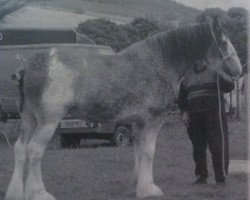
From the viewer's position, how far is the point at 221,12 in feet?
22.6

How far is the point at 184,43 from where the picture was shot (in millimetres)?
6582

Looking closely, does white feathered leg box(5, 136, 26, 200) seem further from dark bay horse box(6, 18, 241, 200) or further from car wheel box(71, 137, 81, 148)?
car wheel box(71, 137, 81, 148)

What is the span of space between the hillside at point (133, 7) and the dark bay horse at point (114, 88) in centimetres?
87

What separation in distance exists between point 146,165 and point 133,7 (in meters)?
2.04

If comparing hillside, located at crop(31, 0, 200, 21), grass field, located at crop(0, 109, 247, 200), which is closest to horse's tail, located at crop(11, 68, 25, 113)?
grass field, located at crop(0, 109, 247, 200)

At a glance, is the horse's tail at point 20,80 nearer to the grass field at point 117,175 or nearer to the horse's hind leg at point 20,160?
the horse's hind leg at point 20,160

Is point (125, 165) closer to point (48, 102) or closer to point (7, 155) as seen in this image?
point (7, 155)

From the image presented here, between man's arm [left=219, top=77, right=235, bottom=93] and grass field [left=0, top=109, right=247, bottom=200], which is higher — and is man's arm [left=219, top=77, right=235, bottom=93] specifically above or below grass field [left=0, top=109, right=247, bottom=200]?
above

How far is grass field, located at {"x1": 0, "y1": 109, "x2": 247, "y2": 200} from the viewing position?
6574 millimetres

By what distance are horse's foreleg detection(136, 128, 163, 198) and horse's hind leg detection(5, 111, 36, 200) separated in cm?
101

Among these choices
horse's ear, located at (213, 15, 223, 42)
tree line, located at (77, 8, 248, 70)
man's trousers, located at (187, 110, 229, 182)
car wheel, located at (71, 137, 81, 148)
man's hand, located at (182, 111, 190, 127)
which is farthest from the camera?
car wheel, located at (71, 137, 81, 148)

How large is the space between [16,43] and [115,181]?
18.9 ft

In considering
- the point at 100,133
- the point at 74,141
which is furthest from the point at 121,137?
the point at 74,141

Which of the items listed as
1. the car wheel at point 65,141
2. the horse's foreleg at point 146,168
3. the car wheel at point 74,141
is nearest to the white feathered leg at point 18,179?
the horse's foreleg at point 146,168
